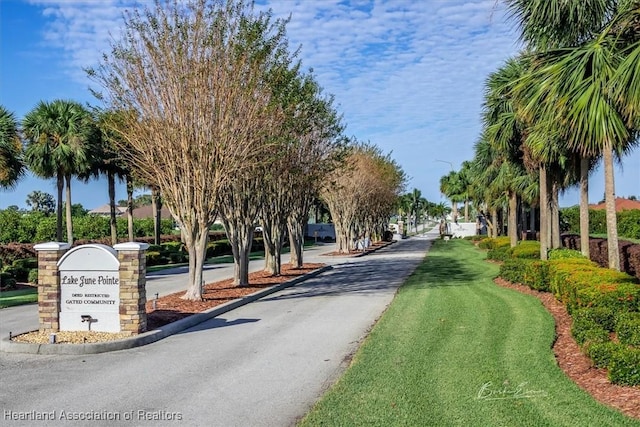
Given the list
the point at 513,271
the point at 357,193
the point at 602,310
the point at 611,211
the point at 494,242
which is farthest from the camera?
the point at 357,193

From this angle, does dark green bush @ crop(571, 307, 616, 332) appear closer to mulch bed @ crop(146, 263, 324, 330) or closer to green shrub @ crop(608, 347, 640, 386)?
green shrub @ crop(608, 347, 640, 386)

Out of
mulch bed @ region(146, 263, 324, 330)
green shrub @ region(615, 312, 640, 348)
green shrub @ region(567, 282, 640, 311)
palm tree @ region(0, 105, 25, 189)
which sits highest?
palm tree @ region(0, 105, 25, 189)

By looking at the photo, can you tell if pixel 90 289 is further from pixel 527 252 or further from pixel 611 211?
pixel 527 252

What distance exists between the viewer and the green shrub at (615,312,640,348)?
7.88 m

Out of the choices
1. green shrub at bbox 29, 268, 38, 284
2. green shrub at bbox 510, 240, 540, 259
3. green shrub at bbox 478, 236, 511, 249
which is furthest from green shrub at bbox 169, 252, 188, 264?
green shrub at bbox 510, 240, 540, 259

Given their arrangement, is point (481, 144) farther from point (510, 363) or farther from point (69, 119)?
point (510, 363)

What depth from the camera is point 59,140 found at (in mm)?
28219

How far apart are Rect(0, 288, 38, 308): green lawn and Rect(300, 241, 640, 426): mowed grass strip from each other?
10476 mm

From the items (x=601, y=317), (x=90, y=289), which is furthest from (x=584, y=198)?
(x=90, y=289)

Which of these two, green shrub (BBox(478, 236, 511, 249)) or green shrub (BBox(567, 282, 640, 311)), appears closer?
green shrub (BBox(567, 282, 640, 311))

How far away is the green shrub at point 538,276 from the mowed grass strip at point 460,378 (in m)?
3.00

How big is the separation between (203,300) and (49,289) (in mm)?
4908

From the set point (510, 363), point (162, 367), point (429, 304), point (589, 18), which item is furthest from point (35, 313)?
point (589, 18)

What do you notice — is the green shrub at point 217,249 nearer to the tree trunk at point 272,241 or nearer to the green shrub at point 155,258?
the green shrub at point 155,258
